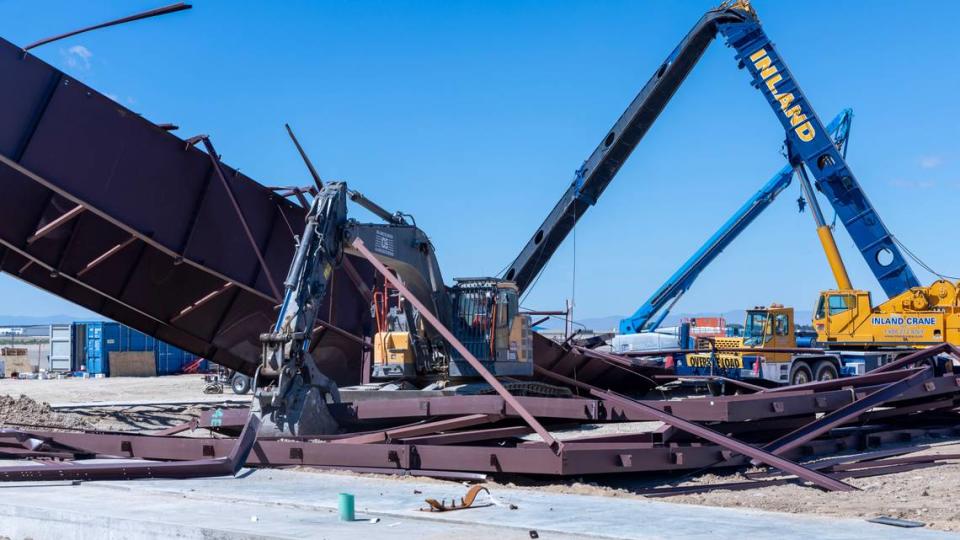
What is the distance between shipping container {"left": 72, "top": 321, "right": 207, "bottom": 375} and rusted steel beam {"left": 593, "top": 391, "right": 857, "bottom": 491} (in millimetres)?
35814

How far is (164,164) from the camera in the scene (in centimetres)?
1530

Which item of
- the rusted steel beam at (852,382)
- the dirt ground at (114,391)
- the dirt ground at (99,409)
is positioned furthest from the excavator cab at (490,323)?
the dirt ground at (114,391)

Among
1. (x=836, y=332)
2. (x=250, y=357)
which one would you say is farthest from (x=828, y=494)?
(x=836, y=332)

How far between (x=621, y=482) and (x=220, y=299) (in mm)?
9343

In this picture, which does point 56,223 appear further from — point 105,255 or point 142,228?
point 142,228

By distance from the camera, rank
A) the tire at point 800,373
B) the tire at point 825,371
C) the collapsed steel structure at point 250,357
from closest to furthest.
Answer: the collapsed steel structure at point 250,357 < the tire at point 825,371 < the tire at point 800,373

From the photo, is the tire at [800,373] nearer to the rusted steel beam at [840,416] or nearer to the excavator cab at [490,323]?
the excavator cab at [490,323]

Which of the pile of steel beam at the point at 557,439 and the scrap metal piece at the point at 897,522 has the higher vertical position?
the pile of steel beam at the point at 557,439

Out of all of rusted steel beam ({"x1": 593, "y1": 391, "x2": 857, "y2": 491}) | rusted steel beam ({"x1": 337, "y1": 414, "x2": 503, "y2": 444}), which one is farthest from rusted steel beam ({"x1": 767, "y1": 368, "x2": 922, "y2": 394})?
rusted steel beam ({"x1": 337, "y1": 414, "x2": 503, "y2": 444})

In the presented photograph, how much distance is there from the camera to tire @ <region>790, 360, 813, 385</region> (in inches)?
1035

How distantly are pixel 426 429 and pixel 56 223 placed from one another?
24.3 ft

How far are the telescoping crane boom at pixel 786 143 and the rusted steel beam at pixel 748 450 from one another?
13.7m

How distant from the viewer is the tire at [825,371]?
25.8 meters

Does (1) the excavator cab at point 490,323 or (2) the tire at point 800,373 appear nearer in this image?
(1) the excavator cab at point 490,323
